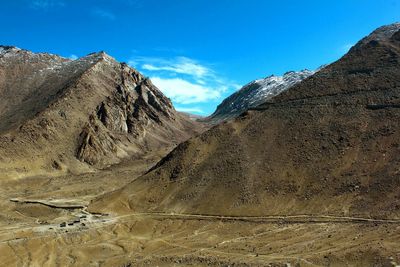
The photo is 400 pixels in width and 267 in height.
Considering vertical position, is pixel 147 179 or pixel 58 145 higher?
pixel 58 145

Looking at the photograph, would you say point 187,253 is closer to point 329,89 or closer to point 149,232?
point 149,232

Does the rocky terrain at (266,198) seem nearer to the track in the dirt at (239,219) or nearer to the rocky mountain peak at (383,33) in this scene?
the track in the dirt at (239,219)

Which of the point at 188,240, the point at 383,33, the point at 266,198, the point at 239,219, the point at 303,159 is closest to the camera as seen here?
the point at 188,240

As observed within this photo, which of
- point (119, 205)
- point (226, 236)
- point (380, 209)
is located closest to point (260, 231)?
point (226, 236)

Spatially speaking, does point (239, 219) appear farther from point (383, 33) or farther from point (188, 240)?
point (383, 33)

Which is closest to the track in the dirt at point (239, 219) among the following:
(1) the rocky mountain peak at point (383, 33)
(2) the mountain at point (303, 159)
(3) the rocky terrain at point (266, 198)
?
(3) the rocky terrain at point (266, 198)

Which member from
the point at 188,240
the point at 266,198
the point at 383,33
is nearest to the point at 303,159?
the point at 266,198

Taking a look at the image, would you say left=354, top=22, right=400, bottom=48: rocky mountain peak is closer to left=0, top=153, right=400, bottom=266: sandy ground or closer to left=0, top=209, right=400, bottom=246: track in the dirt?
left=0, top=209, right=400, bottom=246: track in the dirt

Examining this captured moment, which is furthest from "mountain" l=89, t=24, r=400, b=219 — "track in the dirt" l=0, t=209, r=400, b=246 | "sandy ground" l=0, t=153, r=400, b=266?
"sandy ground" l=0, t=153, r=400, b=266
